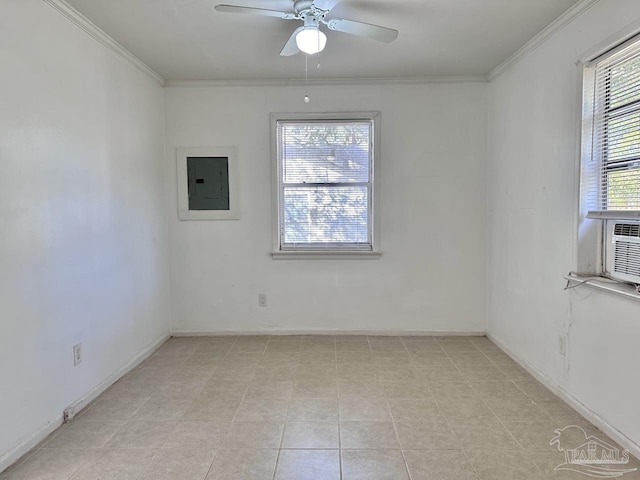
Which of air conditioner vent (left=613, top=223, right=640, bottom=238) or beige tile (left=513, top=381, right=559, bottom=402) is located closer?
air conditioner vent (left=613, top=223, right=640, bottom=238)

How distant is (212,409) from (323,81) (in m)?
2.87

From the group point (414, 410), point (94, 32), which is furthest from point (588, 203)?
point (94, 32)

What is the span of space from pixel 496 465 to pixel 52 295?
2466 mm

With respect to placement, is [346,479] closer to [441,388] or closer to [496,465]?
[496,465]

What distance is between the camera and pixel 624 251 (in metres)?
2.07

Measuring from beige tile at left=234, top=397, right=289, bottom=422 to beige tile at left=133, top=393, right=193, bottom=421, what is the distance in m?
0.36

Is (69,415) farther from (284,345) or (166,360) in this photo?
(284,345)

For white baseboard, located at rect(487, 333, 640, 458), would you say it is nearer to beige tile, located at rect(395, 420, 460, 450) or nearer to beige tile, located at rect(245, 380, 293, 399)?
beige tile, located at rect(395, 420, 460, 450)

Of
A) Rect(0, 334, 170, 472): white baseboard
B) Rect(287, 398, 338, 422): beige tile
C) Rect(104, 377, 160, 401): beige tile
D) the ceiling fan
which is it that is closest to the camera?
Rect(0, 334, 170, 472): white baseboard

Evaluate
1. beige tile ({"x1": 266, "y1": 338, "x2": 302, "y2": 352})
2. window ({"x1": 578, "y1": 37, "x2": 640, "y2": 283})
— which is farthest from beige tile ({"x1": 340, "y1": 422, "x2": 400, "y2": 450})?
window ({"x1": 578, "y1": 37, "x2": 640, "y2": 283})

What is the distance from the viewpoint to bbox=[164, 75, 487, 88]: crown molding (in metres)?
3.52

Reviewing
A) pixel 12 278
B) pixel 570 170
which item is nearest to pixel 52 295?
pixel 12 278

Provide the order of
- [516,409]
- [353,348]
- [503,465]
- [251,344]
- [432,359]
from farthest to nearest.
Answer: [251,344] < [353,348] < [432,359] < [516,409] < [503,465]

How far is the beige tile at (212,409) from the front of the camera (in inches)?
88.5
